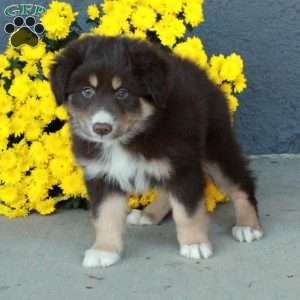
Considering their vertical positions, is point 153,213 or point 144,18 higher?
point 144,18

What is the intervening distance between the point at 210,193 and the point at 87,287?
51.9 inches

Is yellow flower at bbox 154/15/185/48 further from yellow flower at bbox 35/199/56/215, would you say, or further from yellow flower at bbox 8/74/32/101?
yellow flower at bbox 35/199/56/215

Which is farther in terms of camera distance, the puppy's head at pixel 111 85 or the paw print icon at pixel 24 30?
the paw print icon at pixel 24 30

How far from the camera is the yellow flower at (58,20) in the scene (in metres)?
4.91

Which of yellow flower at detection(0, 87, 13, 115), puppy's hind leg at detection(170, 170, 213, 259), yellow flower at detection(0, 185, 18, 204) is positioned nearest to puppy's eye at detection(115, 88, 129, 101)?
puppy's hind leg at detection(170, 170, 213, 259)

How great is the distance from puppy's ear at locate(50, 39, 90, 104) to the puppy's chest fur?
1.27 ft

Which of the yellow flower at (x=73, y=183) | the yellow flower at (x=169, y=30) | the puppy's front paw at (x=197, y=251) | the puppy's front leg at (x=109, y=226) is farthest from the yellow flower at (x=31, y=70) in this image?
the puppy's front paw at (x=197, y=251)

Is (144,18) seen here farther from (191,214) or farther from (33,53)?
(191,214)

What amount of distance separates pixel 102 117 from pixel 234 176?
3.93 ft

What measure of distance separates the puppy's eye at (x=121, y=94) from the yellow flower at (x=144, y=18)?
1.16 metres

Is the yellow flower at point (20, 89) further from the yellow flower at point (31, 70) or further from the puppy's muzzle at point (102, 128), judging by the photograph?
the puppy's muzzle at point (102, 128)

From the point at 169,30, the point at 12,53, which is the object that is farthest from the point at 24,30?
the point at 169,30

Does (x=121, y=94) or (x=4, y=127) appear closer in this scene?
(x=121, y=94)

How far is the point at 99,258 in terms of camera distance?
4074 millimetres
